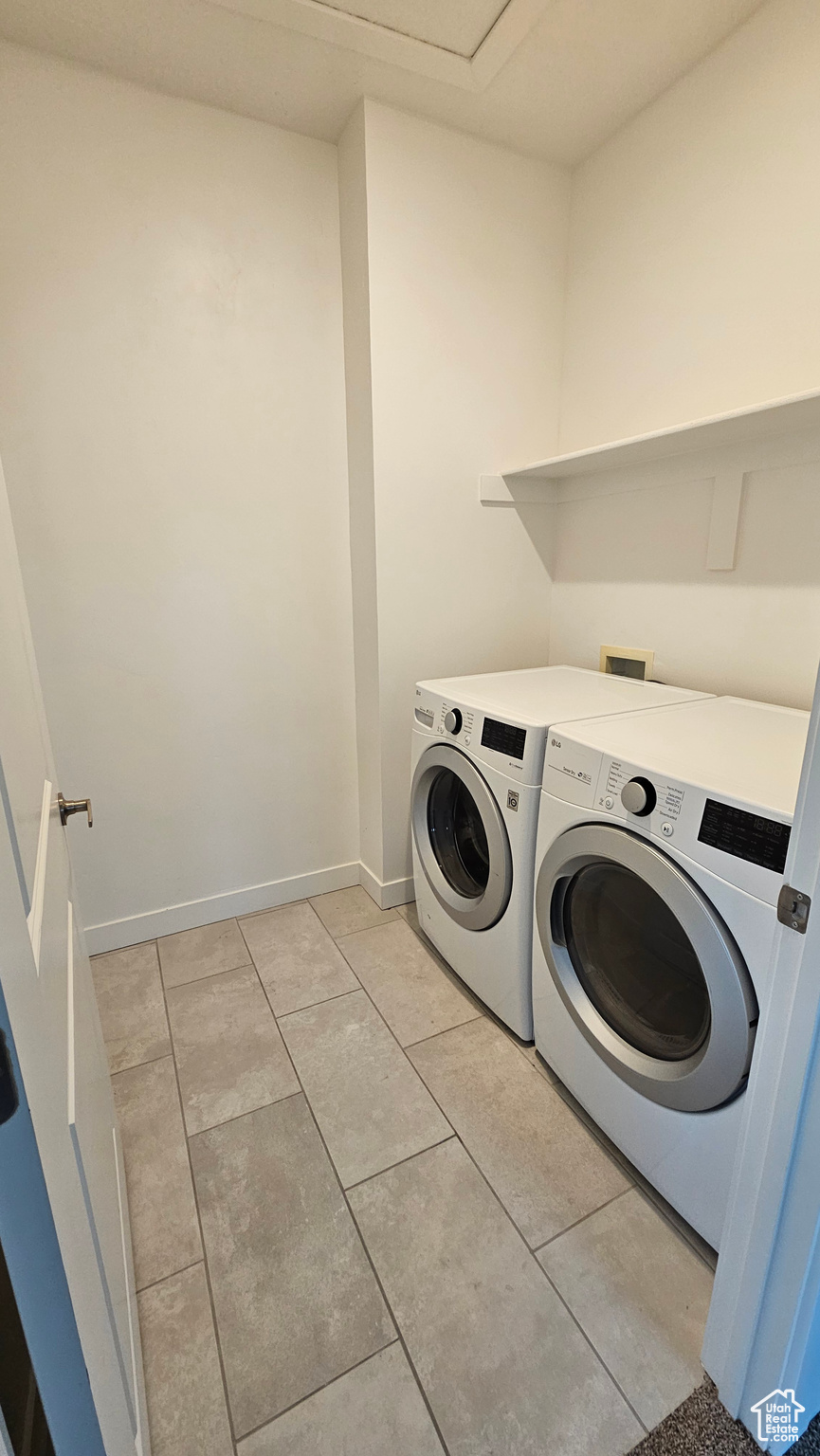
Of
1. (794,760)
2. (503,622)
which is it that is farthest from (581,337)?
(794,760)

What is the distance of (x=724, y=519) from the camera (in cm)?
161

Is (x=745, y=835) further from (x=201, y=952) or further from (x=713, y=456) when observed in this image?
(x=201, y=952)

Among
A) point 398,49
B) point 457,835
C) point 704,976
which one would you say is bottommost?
point 457,835

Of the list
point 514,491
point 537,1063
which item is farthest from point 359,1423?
point 514,491

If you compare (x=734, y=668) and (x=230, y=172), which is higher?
(x=230, y=172)

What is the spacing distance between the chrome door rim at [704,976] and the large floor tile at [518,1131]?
279 millimetres

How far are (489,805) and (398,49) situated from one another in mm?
1908

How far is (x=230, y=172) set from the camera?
172 centimetres

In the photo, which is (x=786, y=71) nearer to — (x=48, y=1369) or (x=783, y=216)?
(x=783, y=216)

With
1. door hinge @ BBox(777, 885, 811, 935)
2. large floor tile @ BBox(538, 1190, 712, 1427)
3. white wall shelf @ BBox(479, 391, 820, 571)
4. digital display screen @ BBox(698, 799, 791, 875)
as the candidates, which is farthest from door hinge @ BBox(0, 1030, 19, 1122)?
white wall shelf @ BBox(479, 391, 820, 571)

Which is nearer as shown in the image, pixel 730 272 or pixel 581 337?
pixel 730 272

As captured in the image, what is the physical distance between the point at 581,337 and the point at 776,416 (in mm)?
1019

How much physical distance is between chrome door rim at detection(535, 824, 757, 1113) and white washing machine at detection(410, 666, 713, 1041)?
15 cm

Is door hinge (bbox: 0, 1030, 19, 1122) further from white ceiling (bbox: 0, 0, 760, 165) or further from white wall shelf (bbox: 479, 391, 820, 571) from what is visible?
white ceiling (bbox: 0, 0, 760, 165)
